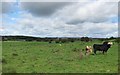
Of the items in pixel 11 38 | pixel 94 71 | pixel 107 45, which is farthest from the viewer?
pixel 11 38

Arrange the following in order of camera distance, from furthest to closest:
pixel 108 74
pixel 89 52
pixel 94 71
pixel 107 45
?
pixel 107 45
pixel 89 52
pixel 94 71
pixel 108 74

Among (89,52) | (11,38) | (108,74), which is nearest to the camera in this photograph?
(108,74)

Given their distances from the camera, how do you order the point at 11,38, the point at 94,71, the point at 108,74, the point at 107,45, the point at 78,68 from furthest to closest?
1. the point at 11,38
2. the point at 107,45
3. the point at 78,68
4. the point at 94,71
5. the point at 108,74

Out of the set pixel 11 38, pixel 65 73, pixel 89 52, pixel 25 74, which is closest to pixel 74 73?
pixel 65 73

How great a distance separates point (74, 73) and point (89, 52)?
14318 millimetres

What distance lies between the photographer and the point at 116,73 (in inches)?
703

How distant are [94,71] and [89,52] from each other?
43.2 feet

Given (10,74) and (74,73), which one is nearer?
(10,74)

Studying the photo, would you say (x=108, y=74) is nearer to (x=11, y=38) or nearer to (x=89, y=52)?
(x=89, y=52)

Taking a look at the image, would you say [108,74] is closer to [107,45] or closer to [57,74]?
[57,74]

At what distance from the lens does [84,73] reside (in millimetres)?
18188

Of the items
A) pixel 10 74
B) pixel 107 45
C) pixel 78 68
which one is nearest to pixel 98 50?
pixel 107 45

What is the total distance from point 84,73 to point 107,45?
17.2 metres

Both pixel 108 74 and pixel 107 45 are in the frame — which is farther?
pixel 107 45
